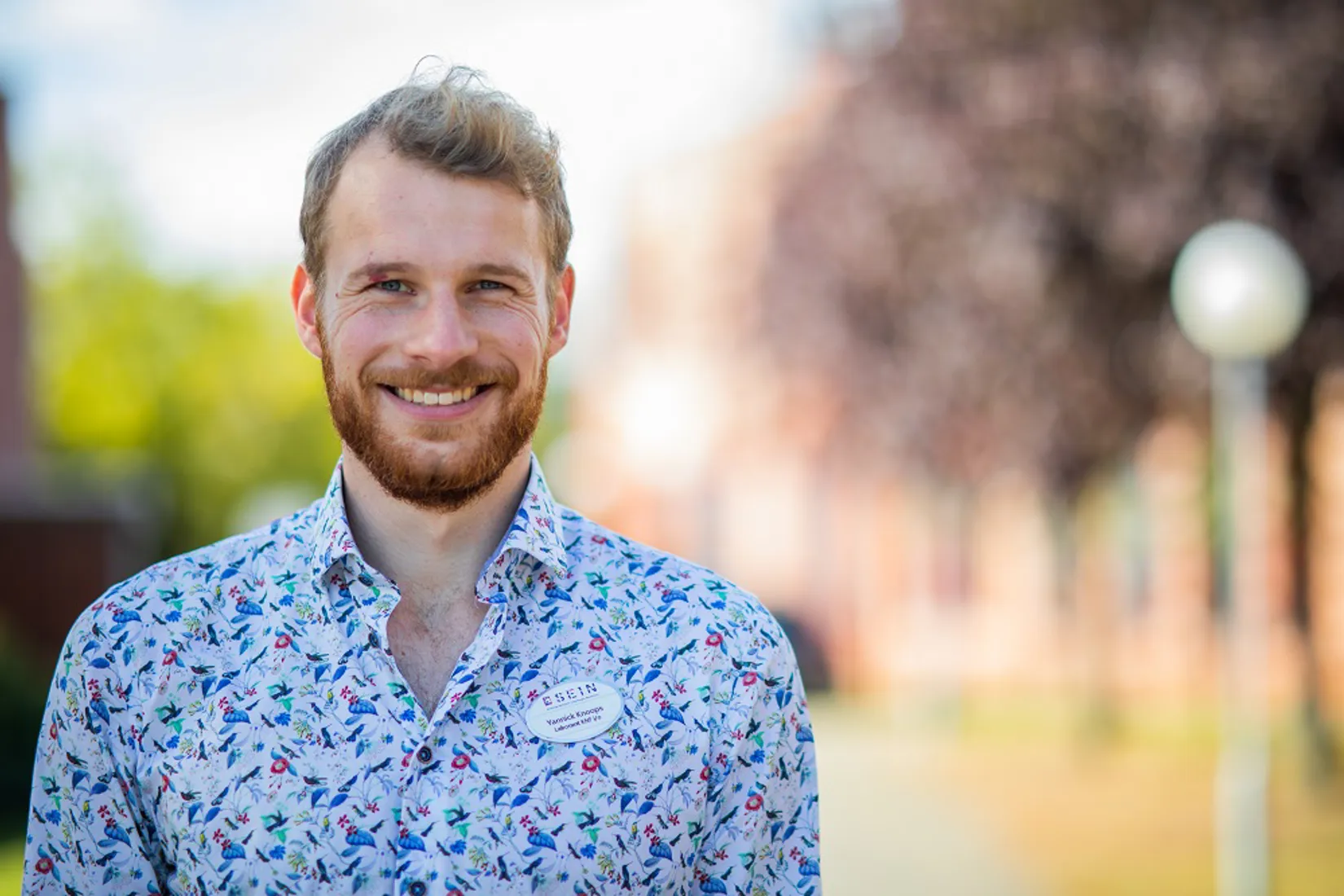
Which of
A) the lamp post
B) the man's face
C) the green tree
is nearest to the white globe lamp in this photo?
the lamp post

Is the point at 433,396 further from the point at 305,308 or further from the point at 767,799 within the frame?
the point at 767,799

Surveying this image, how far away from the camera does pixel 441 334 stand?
241 cm

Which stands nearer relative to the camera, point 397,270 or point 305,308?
point 397,270

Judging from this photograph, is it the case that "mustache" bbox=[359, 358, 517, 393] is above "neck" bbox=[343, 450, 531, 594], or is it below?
above

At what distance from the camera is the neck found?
8.34 ft

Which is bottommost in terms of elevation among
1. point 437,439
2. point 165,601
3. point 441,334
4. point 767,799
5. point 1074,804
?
point 1074,804

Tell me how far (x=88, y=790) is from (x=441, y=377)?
0.80 metres

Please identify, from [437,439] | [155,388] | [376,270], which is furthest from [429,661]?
[155,388]

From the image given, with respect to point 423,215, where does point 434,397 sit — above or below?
below

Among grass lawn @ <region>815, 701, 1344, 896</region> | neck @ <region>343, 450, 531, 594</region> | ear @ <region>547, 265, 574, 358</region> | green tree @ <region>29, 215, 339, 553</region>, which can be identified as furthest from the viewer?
green tree @ <region>29, 215, 339, 553</region>

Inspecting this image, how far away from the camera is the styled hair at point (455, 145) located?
2.42m

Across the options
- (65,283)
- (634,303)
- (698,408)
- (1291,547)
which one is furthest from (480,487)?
(65,283)

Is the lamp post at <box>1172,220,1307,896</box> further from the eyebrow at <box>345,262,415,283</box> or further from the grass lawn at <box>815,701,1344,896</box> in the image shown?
the eyebrow at <box>345,262,415,283</box>

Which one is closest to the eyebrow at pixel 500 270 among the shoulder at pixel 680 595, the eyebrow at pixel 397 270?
the eyebrow at pixel 397 270
